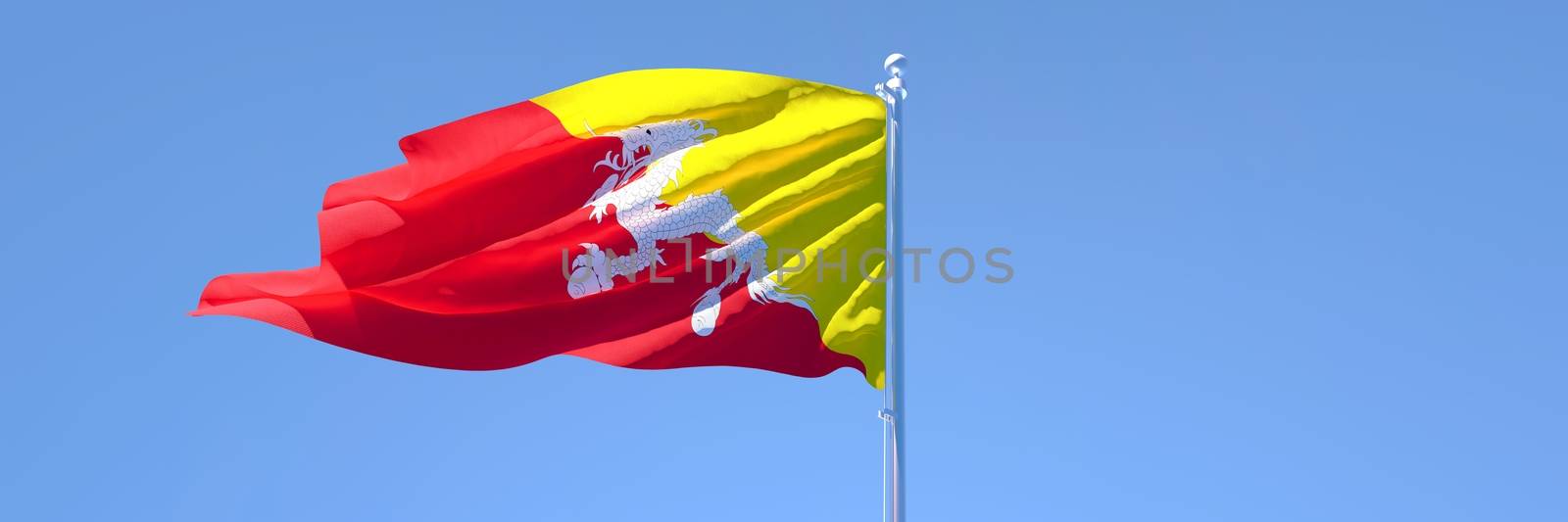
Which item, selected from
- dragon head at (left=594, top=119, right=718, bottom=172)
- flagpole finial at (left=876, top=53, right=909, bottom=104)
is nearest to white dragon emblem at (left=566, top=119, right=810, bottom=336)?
dragon head at (left=594, top=119, right=718, bottom=172)

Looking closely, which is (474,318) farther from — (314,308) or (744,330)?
(744,330)

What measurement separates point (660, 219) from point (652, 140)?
718 mm

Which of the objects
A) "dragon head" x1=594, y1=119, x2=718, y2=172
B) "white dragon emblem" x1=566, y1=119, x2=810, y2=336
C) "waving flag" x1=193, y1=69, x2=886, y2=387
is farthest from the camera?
"dragon head" x1=594, y1=119, x2=718, y2=172

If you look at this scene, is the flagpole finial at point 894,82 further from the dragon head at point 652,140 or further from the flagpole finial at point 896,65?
the dragon head at point 652,140

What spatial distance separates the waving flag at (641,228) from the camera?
12.9m

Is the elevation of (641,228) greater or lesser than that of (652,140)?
lesser

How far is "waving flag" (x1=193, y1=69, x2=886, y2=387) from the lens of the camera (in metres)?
12.9

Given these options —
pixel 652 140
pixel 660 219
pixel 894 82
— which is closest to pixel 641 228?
pixel 660 219

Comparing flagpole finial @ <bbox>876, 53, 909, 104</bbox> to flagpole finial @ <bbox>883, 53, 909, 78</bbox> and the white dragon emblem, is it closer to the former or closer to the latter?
flagpole finial @ <bbox>883, 53, 909, 78</bbox>

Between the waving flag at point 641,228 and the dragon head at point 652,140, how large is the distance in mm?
12

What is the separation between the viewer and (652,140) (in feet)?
43.7

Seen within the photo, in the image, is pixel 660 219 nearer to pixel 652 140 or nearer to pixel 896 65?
pixel 652 140

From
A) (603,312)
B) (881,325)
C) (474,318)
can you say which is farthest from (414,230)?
(881,325)

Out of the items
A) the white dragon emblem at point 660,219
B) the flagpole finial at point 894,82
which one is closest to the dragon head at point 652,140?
the white dragon emblem at point 660,219
